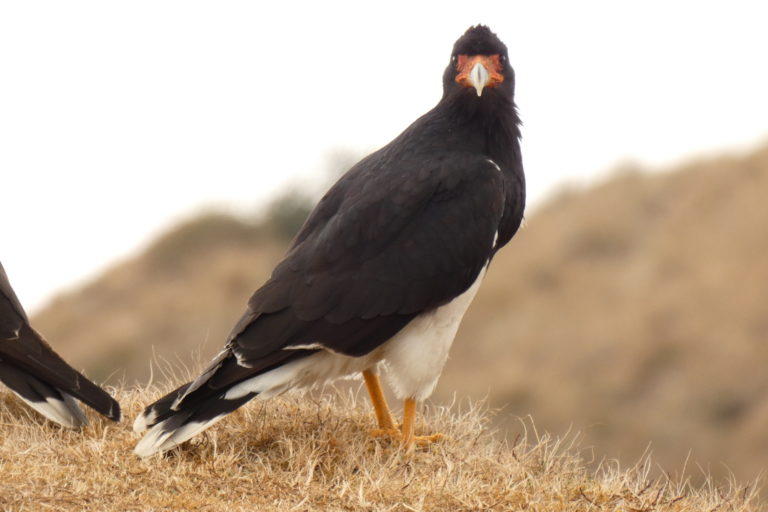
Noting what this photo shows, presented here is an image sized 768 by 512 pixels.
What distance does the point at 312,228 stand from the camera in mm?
6020

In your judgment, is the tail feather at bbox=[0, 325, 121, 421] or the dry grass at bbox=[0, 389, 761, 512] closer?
the dry grass at bbox=[0, 389, 761, 512]

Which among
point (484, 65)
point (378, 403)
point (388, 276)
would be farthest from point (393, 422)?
point (484, 65)

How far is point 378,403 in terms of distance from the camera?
19.6 ft

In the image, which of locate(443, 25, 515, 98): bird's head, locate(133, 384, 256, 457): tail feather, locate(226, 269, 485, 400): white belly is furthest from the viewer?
locate(443, 25, 515, 98): bird's head

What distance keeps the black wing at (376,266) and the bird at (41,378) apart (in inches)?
25.4

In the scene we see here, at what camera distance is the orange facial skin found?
19.9ft

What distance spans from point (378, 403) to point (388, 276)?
712mm

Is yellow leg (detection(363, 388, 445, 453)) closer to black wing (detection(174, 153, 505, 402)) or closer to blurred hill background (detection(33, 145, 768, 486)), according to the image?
black wing (detection(174, 153, 505, 402))

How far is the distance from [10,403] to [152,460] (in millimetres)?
1250

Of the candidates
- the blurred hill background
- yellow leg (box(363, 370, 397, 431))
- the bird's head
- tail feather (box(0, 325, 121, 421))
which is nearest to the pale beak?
the bird's head

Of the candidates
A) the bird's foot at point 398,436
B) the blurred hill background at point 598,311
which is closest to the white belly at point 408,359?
the bird's foot at point 398,436

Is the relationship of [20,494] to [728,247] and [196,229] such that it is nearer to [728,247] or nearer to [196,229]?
[728,247]

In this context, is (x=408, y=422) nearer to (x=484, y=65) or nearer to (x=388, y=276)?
(x=388, y=276)

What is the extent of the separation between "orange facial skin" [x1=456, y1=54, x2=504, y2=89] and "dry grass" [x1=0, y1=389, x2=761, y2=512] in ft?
5.15
